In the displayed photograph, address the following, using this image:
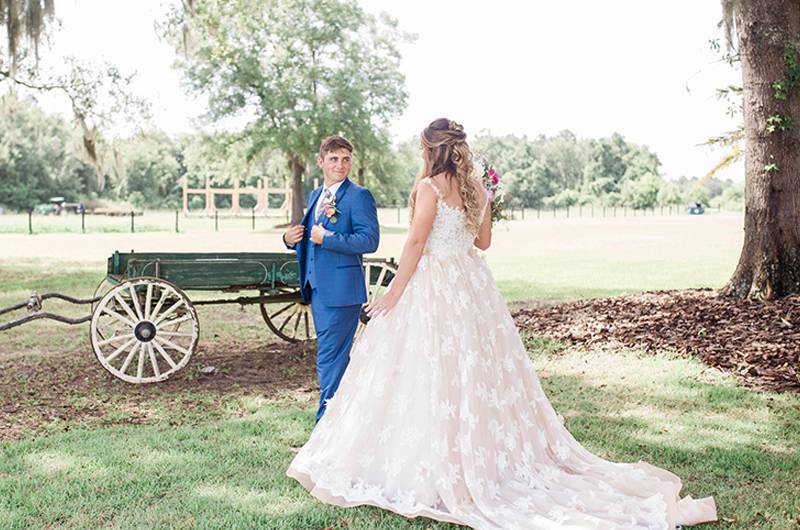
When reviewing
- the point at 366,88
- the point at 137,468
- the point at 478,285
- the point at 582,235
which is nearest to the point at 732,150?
the point at 478,285

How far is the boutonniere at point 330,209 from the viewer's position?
15.1 feet

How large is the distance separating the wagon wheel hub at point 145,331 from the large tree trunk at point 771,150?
20.2 ft

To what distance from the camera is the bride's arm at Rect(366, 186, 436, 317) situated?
396 cm

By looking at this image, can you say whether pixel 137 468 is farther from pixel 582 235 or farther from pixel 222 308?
pixel 582 235

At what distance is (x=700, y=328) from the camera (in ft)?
26.1

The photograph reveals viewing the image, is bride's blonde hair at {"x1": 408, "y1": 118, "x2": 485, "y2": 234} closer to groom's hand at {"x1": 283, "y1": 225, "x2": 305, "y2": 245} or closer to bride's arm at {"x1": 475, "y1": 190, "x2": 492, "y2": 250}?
bride's arm at {"x1": 475, "y1": 190, "x2": 492, "y2": 250}

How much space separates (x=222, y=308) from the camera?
11.6m

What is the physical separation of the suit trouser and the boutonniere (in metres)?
0.45

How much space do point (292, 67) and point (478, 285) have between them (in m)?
32.6

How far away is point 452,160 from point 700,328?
501cm

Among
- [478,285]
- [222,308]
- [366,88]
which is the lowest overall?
[222,308]

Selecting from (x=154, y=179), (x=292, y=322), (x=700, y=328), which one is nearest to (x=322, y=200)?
(x=700, y=328)

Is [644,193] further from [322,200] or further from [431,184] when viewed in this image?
[431,184]

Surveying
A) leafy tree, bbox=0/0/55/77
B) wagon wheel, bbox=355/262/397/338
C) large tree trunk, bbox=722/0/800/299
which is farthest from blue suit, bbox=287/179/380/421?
leafy tree, bbox=0/0/55/77
